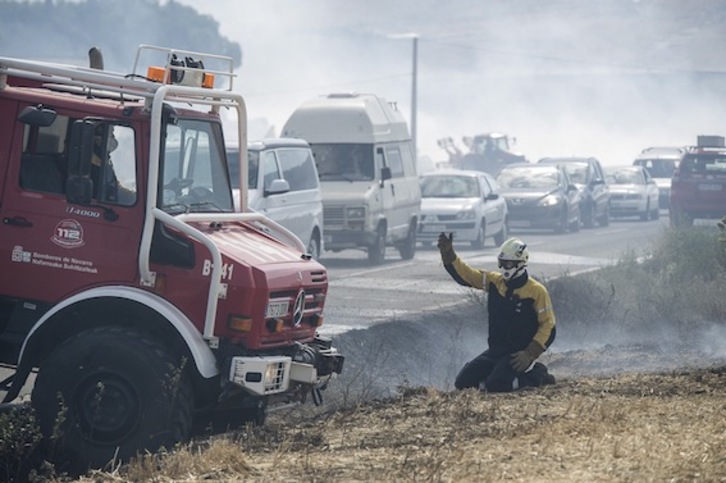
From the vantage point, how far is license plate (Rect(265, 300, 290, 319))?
9.38 meters

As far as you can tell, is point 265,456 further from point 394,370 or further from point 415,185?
point 415,185

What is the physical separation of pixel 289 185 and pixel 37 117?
10.7 m

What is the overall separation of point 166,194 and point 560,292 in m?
11.1

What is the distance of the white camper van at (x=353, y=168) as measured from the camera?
24.7 meters

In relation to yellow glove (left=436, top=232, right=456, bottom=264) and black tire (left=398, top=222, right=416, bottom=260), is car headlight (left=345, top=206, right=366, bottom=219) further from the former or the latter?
yellow glove (left=436, top=232, right=456, bottom=264)

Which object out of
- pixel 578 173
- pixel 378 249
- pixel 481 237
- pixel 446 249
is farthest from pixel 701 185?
pixel 446 249

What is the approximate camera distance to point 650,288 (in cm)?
2111

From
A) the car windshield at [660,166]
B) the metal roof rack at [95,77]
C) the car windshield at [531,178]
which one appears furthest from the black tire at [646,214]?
the metal roof rack at [95,77]

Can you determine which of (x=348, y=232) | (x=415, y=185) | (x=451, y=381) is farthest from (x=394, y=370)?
(x=415, y=185)

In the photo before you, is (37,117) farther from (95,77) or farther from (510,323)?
(510,323)

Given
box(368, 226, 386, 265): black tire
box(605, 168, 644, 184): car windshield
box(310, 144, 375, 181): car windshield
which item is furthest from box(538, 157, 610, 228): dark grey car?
box(310, 144, 375, 181): car windshield

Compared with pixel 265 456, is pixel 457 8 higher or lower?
higher

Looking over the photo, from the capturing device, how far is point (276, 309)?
9484 mm

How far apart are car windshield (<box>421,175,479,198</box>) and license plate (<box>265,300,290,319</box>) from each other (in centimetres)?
2119
